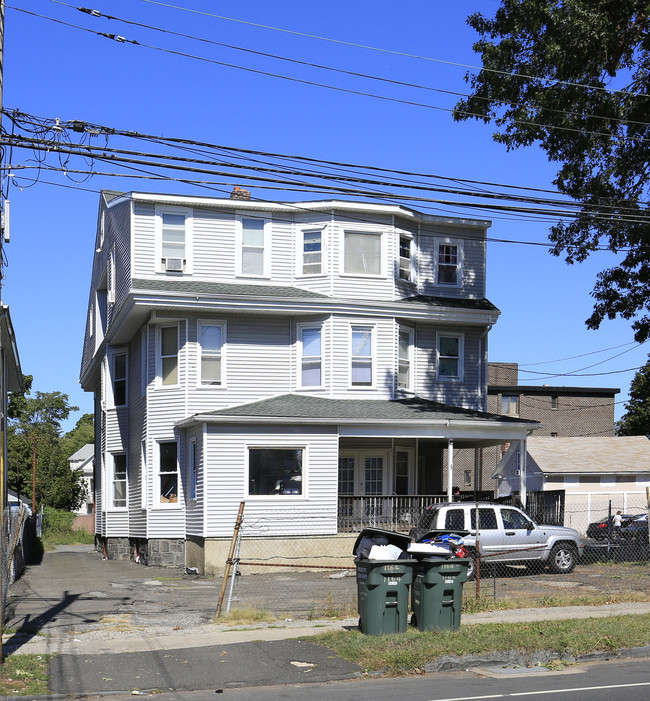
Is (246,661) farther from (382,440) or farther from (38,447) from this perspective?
(38,447)

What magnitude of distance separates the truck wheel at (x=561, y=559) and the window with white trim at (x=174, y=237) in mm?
12903

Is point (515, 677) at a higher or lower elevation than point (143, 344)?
lower

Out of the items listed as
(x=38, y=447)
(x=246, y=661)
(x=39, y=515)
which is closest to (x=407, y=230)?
(x=246, y=661)

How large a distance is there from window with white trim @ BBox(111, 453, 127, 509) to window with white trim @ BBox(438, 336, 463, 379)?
10.9m

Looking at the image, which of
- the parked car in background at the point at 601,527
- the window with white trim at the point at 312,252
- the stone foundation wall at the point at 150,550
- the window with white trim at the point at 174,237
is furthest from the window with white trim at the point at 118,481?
the parked car in background at the point at 601,527

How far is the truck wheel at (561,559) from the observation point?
21.4 meters

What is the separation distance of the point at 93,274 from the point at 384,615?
90.5 ft

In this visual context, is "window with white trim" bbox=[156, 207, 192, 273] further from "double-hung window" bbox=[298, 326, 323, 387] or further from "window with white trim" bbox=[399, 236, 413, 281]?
"window with white trim" bbox=[399, 236, 413, 281]

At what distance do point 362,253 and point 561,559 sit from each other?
11.1 metres

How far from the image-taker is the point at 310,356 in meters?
27.7

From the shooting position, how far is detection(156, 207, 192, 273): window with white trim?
2714 cm

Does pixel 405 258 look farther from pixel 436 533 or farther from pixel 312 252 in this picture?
pixel 436 533

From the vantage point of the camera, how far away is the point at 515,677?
1095 cm

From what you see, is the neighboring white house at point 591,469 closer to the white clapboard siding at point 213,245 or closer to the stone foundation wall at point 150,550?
the stone foundation wall at point 150,550
